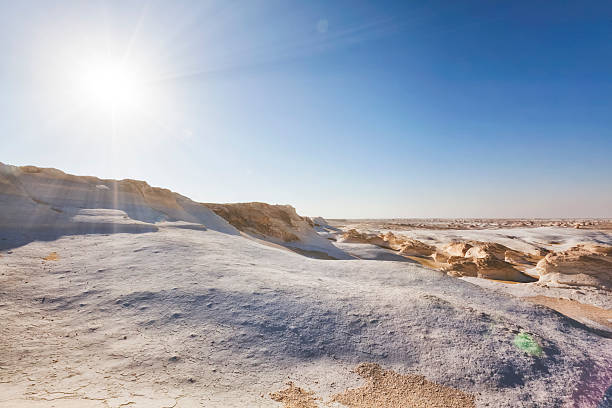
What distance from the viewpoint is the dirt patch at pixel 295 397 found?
3.52m

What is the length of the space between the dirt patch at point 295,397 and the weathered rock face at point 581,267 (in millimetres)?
Result: 15148

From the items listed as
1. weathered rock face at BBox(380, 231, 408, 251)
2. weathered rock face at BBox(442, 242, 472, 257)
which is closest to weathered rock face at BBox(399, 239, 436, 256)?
weathered rock face at BBox(380, 231, 408, 251)

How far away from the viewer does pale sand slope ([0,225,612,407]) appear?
364cm

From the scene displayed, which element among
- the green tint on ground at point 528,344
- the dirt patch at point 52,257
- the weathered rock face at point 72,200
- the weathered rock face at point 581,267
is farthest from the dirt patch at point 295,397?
the weathered rock face at point 581,267

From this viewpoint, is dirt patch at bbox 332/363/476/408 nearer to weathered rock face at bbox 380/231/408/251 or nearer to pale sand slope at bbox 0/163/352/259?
pale sand slope at bbox 0/163/352/259

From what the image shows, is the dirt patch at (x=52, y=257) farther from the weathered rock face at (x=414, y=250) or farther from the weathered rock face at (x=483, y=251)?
the weathered rock face at (x=414, y=250)

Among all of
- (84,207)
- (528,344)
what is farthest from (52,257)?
(528,344)

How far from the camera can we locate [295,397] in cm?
365

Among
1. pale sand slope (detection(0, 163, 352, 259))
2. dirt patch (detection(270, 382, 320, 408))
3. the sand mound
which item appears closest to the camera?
dirt patch (detection(270, 382, 320, 408))

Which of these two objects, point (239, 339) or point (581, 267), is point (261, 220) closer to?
point (239, 339)

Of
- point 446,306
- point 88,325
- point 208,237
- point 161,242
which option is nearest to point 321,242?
point 208,237

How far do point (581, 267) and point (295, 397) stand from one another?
16302 millimetres

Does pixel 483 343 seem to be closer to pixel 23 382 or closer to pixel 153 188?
pixel 23 382

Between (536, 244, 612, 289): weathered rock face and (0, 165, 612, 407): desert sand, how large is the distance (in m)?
4.29
